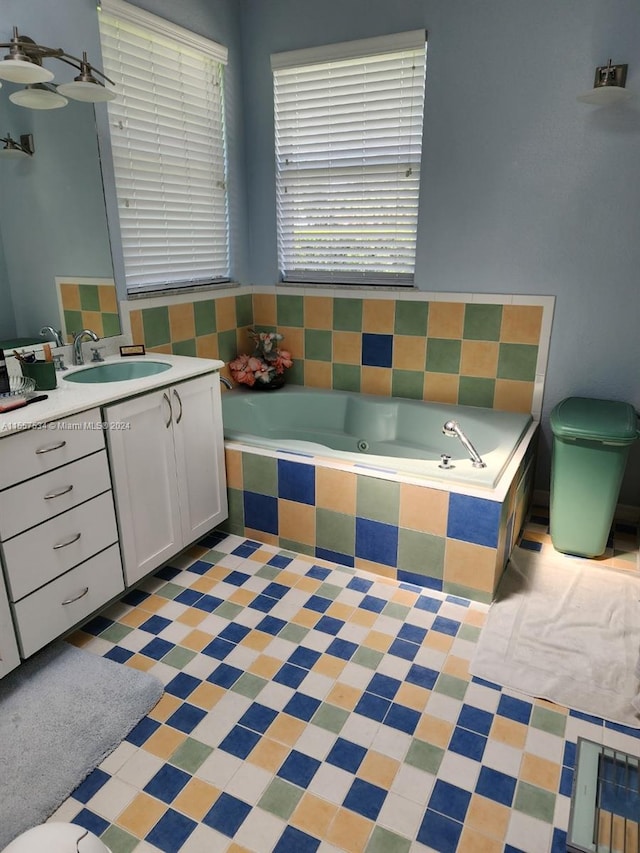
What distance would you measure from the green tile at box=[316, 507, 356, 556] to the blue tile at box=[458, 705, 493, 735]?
852mm

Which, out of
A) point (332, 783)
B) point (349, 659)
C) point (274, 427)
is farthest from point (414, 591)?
point (274, 427)

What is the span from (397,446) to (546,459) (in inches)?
30.0

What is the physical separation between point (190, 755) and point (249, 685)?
284 mm

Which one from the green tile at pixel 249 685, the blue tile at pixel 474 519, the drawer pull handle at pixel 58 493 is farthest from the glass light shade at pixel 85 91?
the green tile at pixel 249 685

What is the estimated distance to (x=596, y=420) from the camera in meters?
2.47

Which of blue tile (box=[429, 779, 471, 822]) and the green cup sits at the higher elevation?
the green cup

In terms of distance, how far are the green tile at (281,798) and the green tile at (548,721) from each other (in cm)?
71

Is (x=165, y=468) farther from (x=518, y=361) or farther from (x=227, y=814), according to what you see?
(x=518, y=361)

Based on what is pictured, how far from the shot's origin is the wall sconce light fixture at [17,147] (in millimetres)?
2086

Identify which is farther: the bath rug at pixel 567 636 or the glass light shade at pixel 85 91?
the glass light shade at pixel 85 91

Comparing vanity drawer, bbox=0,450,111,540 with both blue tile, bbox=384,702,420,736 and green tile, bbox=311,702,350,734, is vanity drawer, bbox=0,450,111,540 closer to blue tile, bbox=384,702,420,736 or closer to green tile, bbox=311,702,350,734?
green tile, bbox=311,702,350,734

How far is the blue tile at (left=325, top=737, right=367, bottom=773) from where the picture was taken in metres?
1.55

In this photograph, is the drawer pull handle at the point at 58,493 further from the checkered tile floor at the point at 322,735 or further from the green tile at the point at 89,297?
the green tile at the point at 89,297

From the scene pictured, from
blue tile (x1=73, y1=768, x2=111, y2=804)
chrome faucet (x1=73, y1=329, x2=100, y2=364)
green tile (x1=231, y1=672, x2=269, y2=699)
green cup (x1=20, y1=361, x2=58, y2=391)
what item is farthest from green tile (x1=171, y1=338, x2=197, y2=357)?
blue tile (x1=73, y1=768, x2=111, y2=804)
